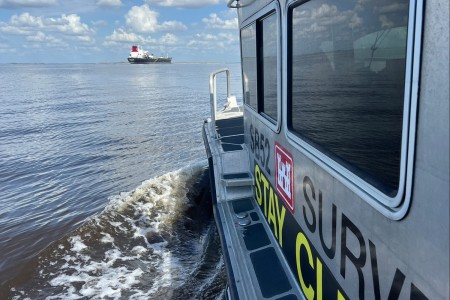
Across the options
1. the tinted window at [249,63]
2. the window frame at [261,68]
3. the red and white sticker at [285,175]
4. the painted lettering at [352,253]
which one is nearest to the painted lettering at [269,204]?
the red and white sticker at [285,175]

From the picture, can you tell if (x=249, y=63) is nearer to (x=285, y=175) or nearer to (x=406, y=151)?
(x=285, y=175)

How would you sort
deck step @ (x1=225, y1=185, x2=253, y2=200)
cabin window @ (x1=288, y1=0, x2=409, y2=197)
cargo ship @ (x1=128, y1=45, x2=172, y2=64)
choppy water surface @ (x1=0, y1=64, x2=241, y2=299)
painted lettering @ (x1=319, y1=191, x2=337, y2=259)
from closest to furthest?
1. cabin window @ (x1=288, y1=0, x2=409, y2=197)
2. painted lettering @ (x1=319, y1=191, x2=337, y2=259)
3. deck step @ (x1=225, y1=185, x2=253, y2=200)
4. choppy water surface @ (x1=0, y1=64, x2=241, y2=299)
5. cargo ship @ (x1=128, y1=45, x2=172, y2=64)

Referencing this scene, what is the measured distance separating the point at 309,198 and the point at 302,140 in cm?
32

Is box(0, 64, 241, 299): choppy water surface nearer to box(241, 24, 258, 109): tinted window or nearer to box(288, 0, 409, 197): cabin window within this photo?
box(241, 24, 258, 109): tinted window

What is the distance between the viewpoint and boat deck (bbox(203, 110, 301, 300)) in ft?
8.85

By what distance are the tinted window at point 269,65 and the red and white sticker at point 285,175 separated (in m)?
0.30

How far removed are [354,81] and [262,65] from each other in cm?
177

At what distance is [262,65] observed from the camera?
322 cm

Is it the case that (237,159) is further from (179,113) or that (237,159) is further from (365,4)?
(179,113)

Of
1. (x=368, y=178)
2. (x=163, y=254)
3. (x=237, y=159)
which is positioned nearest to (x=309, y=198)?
(x=368, y=178)

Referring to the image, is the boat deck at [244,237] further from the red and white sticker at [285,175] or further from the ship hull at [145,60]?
the ship hull at [145,60]

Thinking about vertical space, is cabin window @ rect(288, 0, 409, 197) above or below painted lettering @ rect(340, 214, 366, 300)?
above

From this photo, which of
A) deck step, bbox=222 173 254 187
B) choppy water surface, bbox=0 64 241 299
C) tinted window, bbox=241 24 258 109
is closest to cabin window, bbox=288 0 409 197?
tinted window, bbox=241 24 258 109

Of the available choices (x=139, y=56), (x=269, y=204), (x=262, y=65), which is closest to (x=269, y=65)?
(x=262, y=65)
